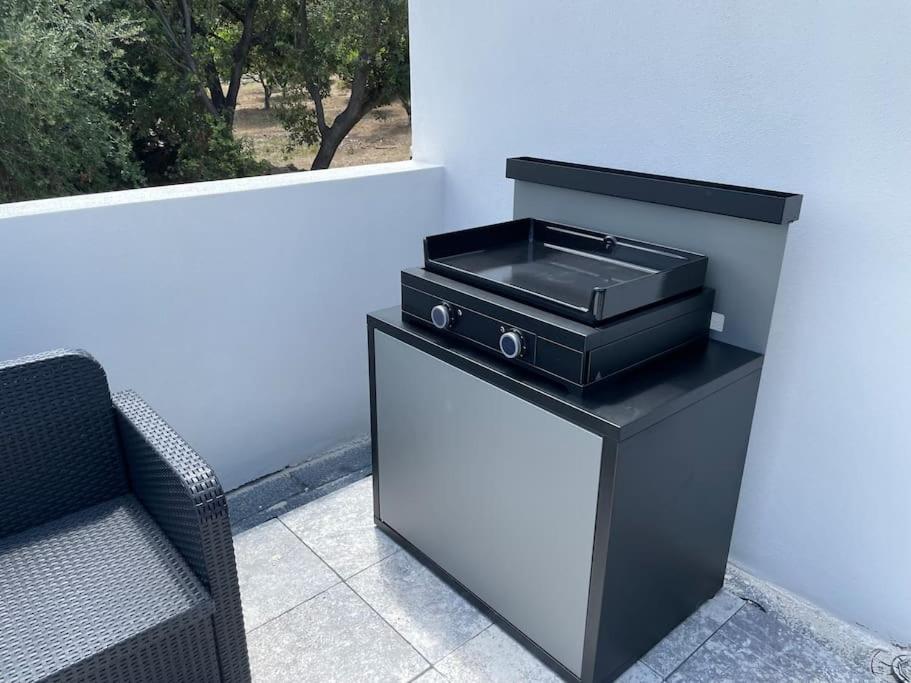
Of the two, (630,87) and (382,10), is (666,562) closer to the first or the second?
(630,87)

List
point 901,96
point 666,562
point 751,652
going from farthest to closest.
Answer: point 751,652, point 666,562, point 901,96

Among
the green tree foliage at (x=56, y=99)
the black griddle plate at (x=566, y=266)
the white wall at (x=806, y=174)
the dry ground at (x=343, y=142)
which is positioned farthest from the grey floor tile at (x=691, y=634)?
the dry ground at (x=343, y=142)

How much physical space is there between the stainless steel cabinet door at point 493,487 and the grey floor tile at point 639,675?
0.16 meters

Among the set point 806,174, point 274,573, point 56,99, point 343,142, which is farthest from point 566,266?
point 343,142

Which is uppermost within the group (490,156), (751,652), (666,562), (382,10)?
(382,10)

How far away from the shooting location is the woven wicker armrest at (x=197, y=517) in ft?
4.45

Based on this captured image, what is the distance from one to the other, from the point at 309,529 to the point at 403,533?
353 mm

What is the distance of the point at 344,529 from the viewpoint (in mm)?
2273

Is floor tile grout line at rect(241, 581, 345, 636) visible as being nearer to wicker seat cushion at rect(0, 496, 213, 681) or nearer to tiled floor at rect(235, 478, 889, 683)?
tiled floor at rect(235, 478, 889, 683)

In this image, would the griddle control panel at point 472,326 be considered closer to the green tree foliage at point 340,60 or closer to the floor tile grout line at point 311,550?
the floor tile grout line at point 311,550

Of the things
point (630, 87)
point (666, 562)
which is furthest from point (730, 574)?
point (630, 87)

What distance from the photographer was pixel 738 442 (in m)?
1.76

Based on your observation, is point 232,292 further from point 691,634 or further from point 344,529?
point 691,634

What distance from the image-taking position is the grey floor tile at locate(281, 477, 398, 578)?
2.14 m
